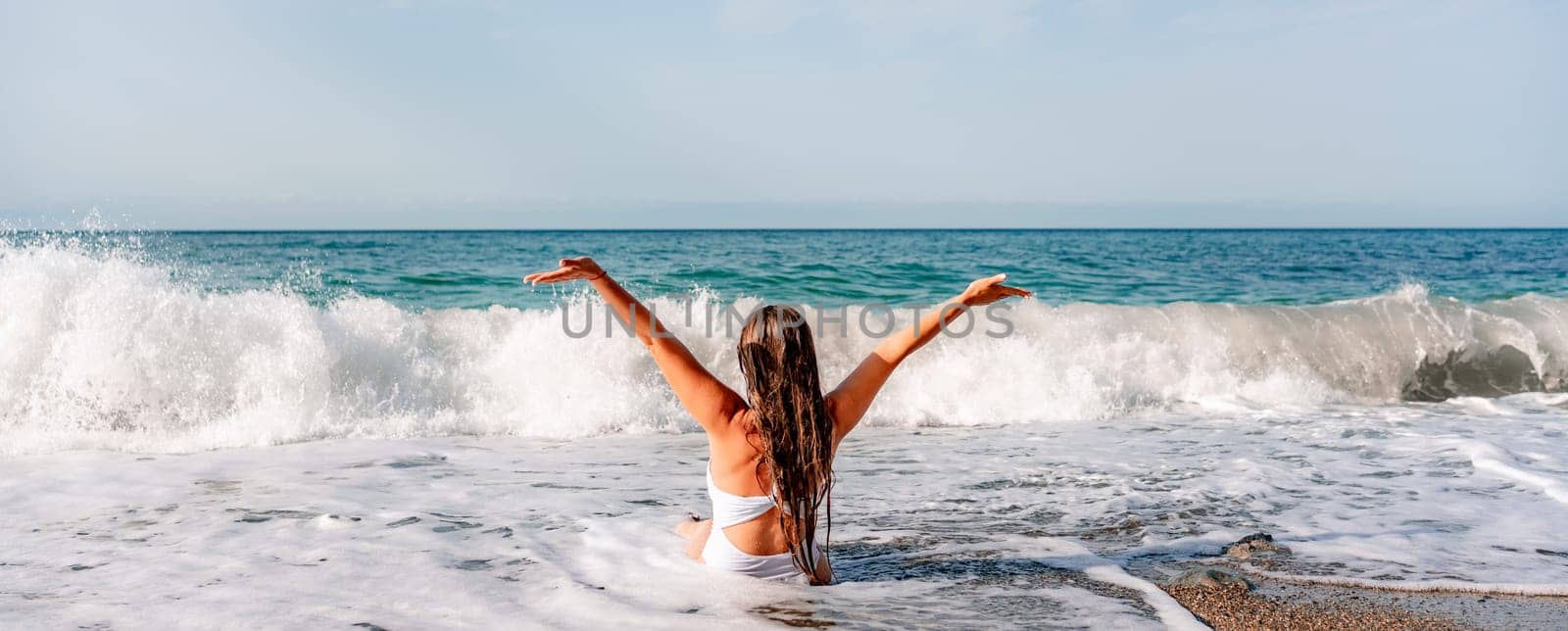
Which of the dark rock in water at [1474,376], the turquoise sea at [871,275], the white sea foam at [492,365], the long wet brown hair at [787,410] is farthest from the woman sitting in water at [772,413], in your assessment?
the dark rock in water at [1474,376]

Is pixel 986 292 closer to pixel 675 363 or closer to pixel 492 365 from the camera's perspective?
pixel 675 363

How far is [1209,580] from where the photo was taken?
399cm

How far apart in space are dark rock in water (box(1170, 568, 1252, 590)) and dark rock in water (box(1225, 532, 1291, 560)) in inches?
14.9

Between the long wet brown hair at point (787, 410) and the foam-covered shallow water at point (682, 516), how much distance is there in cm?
46

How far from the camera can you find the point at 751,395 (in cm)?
352

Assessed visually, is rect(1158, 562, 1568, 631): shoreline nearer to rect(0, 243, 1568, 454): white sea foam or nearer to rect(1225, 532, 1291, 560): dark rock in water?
rect(1225, 532, 1291, 560): dark rock in water

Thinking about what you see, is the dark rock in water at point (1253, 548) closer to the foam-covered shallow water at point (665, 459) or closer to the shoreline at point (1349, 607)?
the foam-covered shallow water at point (665, 459)

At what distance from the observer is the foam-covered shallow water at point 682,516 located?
377cm

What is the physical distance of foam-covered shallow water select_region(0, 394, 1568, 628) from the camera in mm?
3766

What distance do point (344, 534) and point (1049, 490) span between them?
382 centimetres

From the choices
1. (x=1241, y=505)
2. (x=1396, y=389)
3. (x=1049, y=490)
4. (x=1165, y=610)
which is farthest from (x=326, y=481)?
(x=1396, y=389)

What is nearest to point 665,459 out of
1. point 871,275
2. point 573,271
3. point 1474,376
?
point 573,271

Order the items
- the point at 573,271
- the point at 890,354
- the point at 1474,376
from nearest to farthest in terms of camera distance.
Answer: the point at 573,271 < the point at 890,354 < the point at 1474,376

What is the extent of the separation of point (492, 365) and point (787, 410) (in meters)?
6.53
